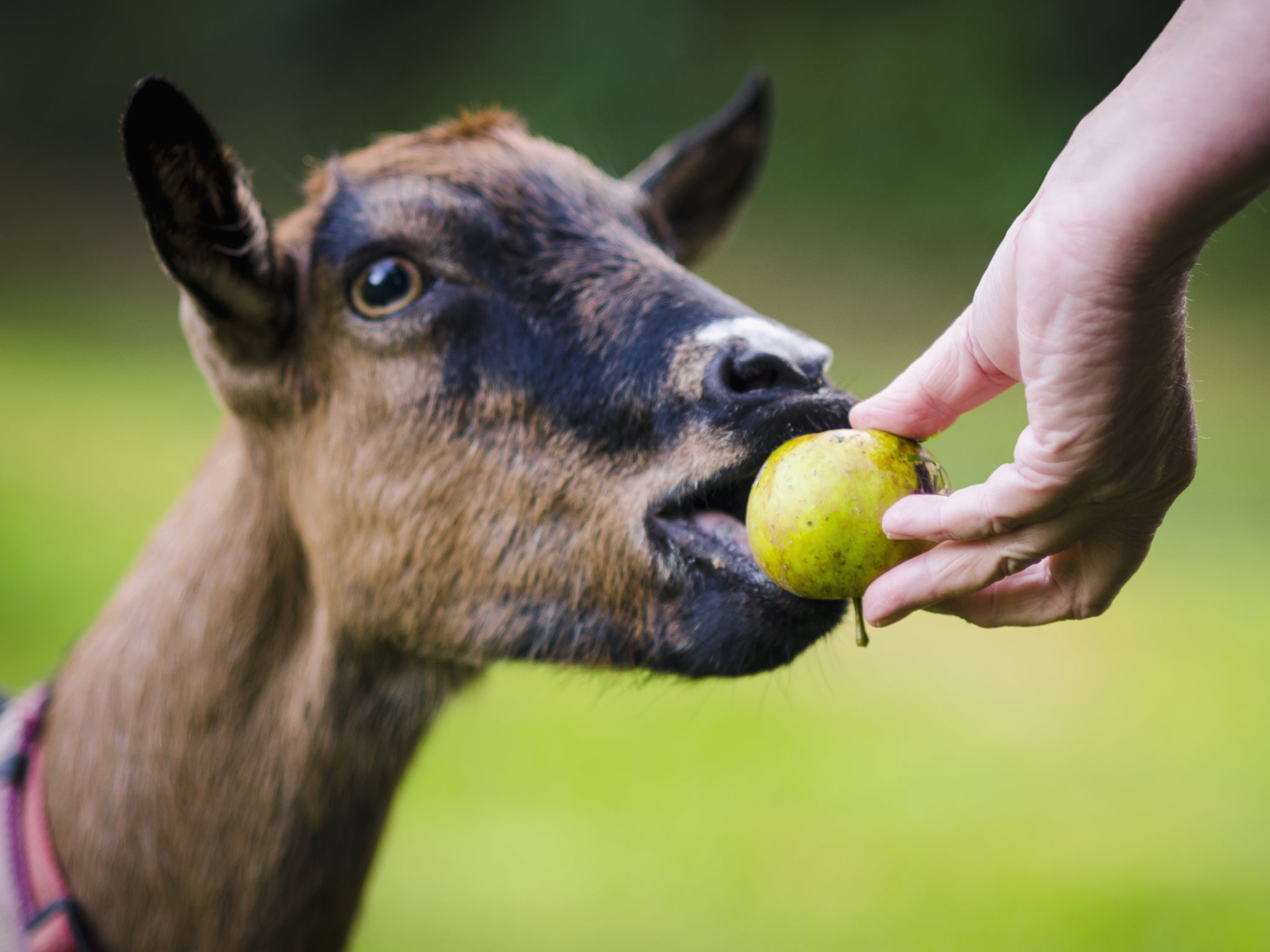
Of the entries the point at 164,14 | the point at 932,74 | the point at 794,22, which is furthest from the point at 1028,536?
the point at 164,14

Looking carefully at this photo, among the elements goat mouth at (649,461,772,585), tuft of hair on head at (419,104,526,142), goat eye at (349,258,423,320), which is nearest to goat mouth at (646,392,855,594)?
goat mouth at (649,461,772,585)

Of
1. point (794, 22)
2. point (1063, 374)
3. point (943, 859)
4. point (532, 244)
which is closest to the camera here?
point (1063, 374)

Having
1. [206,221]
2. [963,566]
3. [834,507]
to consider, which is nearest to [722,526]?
[834,507]

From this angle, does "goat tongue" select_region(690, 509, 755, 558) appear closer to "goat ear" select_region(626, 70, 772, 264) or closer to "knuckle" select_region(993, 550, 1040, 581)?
"knuckle" select_region(993, 550, 1040, 581)

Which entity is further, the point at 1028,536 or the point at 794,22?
the point at 794,22

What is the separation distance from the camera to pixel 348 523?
2.41m

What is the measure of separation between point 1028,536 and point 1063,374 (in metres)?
0.28

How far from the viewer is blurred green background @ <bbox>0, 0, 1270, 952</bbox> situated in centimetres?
524

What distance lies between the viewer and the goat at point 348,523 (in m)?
2.23

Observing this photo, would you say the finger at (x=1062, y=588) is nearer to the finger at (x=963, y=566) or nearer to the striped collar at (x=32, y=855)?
the finger at (x=963, y=566)

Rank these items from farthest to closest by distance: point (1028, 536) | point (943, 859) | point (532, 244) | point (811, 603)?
1. point (943, 859)
2. point (532, 244)
3. point (811, 603)
4. point (1028, 536)

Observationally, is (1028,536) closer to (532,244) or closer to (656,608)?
(656,608)

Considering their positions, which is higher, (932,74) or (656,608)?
(932,74)

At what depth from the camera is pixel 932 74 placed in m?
14.7
